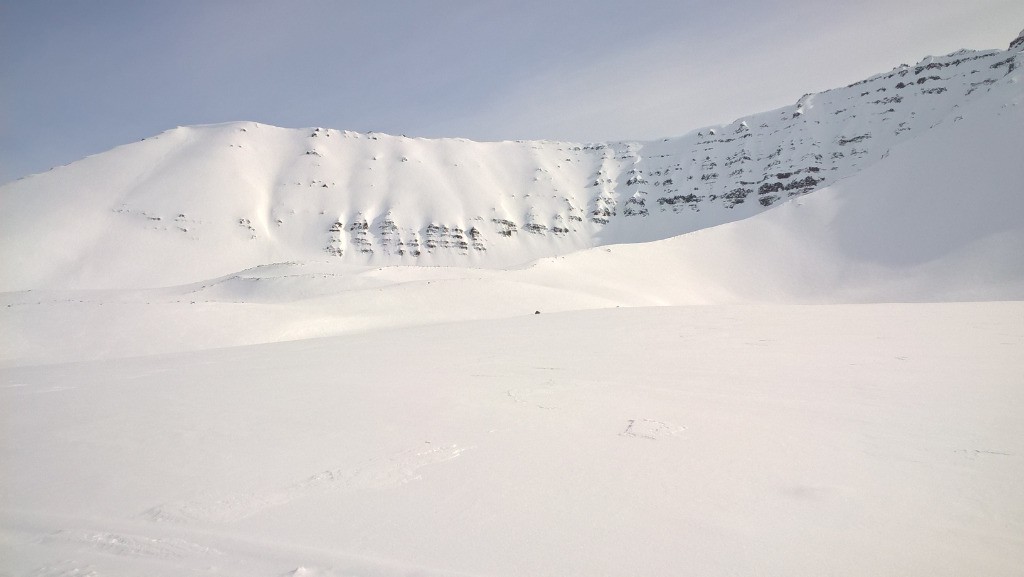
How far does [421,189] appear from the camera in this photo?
90.3 m

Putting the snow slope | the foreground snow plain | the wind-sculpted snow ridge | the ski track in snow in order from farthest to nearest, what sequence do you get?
the wind-sculpted snow ridge → the snow slope → the ski track in snow → the foreground snow plain

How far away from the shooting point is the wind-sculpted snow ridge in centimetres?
6053

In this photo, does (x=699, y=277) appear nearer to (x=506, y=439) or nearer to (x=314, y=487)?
(x=506, y=439)

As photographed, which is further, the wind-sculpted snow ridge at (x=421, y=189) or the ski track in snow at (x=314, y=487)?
the wind-sculpted snow ridge at (x=421, y=189)

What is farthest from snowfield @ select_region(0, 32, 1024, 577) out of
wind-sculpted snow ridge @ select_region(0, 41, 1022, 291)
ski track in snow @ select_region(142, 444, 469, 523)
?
wind-sculpted snow ridge @ select_region(0, 41, 1022, 291)

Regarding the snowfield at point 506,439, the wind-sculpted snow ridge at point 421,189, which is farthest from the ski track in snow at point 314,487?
the wind-sculpted snow ridge at point 421,189

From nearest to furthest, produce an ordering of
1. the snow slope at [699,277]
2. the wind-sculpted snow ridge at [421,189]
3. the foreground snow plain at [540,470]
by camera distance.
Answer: the foreground snow plain at [540,470]
the snow slope at [699,277]
the wind-sculpted snow ridge at [421,189]

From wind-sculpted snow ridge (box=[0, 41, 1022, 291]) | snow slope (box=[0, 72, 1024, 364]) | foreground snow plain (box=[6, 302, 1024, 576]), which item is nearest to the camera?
foreground snow plain (box=[6, 302, 1024, 576])

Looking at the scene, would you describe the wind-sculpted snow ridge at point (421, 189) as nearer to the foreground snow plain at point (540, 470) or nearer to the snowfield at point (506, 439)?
the snowfield at point (506, 439)

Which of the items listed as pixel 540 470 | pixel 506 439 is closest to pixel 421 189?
pixel 506 439

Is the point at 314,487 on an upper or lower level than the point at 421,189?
lower

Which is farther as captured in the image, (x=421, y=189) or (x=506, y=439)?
(x=421, y=189)

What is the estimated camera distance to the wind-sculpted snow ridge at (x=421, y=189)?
199ft

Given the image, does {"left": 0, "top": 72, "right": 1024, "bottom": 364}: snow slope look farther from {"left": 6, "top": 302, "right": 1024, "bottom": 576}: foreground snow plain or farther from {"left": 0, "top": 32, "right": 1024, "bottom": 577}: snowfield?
{"left": 6, "top": 302, "right": 1024, "bottom": 576}: foreground snow plain
